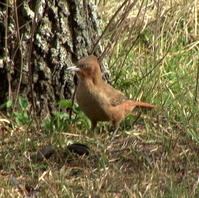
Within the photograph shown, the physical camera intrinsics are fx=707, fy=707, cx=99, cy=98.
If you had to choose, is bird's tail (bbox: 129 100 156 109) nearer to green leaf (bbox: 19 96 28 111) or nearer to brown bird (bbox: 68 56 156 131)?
brown bird (bbox: 68 56 156 131)

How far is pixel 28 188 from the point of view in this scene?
4480 mm

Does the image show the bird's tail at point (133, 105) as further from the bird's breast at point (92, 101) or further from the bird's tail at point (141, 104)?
the bird's breast at point (92, 101)

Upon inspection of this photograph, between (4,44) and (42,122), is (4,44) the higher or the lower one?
the higher one

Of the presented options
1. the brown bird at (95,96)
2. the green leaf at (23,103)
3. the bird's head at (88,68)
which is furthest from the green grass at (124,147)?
the bird's head at (88,68)

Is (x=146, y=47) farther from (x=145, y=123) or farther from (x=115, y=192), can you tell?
(x=115, y=192)

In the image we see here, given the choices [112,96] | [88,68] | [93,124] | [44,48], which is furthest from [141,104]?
[44,48]

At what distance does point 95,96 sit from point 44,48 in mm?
575

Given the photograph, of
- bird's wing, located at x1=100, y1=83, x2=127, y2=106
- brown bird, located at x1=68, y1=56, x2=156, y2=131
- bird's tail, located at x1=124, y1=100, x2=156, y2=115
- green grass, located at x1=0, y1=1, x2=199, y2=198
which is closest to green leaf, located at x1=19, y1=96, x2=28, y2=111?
green grass, located at x1=0, y1=1, x2=199, y2=198

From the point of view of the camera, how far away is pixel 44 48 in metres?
5.59

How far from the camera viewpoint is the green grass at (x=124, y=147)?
14.5 ft

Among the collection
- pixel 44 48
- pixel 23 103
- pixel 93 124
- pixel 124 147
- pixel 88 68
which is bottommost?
pixel 124 147

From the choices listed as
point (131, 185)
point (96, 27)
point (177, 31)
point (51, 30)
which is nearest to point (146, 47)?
point (177, 31)

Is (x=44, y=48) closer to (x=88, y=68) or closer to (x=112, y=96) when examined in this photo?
(x=88, y=68)

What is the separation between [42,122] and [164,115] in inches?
39.2
